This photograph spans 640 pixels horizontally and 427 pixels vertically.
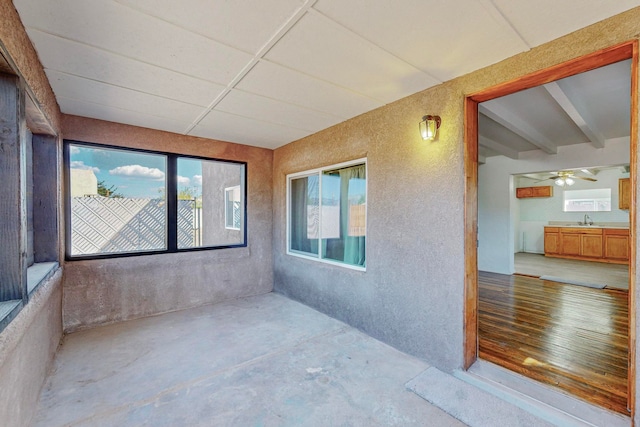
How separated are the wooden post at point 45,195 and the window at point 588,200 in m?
11.9

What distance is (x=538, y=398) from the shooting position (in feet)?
6.38

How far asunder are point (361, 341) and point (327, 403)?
1.03 metres

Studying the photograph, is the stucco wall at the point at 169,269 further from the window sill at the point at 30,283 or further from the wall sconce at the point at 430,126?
the wall sconce at the point at 430,126

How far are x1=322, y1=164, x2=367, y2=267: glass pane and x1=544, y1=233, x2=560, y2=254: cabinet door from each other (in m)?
8.08

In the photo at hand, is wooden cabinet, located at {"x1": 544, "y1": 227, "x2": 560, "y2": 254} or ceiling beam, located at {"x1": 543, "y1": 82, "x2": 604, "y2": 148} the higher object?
ceiling beam, located at {"x1": 543, "y1": 82, "x2": 604, "y2": 148}

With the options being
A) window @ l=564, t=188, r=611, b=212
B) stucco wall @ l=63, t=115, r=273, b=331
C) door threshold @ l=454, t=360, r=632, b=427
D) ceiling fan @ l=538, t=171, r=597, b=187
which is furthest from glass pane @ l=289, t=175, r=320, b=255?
window @ l=564, t=188, r=611, b=212

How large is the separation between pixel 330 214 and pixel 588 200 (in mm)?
8988

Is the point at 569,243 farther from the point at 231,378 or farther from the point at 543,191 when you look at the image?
the point at 231,378

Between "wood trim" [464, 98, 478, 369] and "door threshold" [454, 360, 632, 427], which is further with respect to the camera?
"wood trim" [464, 98, 478, 369]

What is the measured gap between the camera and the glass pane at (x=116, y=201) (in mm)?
3334

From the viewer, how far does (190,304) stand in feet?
13.1

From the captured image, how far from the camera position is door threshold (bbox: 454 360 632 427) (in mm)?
1737

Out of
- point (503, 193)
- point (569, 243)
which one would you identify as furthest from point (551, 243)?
point (503, 193)

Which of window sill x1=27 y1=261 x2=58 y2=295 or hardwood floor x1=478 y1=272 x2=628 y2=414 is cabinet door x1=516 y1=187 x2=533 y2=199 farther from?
window sill x1=27 y1=261 x2=58 y2=295
